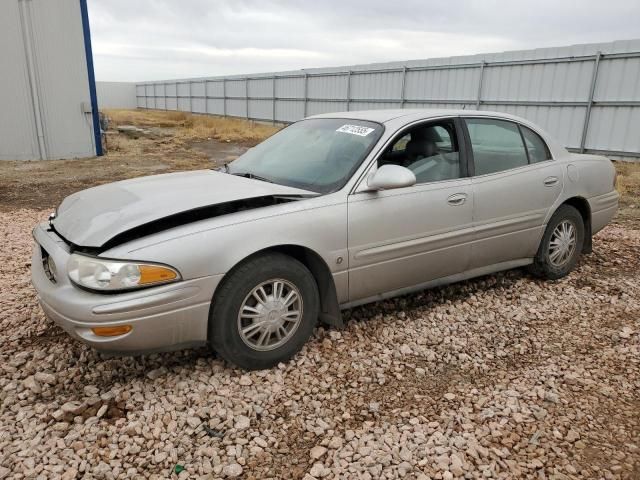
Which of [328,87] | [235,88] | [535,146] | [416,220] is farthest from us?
[235,88]

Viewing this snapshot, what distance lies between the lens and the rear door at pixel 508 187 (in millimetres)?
3832

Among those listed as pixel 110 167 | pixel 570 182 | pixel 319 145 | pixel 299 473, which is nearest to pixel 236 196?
pixel 319 145

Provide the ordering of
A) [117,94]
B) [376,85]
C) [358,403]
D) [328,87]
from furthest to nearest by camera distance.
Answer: [117,94] → [328,87] → [376,85] → [358,403]

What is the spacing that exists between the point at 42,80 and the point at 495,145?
1210 centimetres

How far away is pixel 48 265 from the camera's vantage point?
293cm

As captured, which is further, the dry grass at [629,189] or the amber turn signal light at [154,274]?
the dry grass at [629,189]

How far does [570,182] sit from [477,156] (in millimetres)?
1111

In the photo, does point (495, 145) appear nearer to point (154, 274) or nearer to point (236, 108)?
point (154, 274)

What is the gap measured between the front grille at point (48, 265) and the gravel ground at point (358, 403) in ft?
1.87

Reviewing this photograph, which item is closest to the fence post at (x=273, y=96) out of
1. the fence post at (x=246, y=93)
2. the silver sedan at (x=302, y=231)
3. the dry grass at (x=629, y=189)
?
the fence post at (x=246, y=93)

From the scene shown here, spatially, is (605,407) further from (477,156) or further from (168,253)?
(168,253)

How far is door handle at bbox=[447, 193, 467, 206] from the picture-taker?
360 centimetres

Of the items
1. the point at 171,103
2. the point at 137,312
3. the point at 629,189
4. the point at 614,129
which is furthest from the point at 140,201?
the point at 171,103

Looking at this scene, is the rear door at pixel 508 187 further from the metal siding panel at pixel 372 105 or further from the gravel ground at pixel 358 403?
the metal siding panel at pixel 372 105
